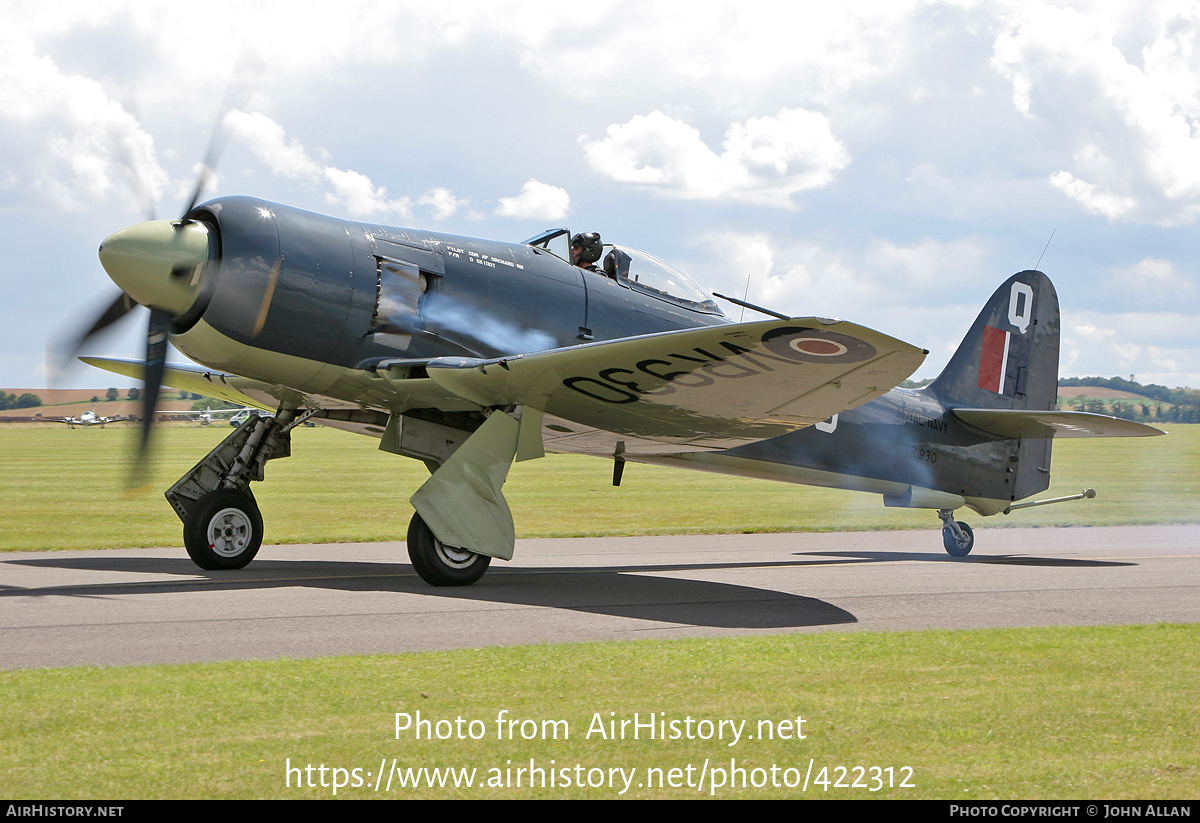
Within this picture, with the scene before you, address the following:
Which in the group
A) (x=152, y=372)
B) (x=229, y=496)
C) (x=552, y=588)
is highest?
(x=152, y=372)

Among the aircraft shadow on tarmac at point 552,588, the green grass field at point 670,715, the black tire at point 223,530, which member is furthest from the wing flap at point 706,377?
the black tire at point 223,530

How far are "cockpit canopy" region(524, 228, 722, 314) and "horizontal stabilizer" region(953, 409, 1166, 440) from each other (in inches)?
172

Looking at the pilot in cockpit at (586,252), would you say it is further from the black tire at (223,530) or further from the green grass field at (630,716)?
the green grass field at (630,716)

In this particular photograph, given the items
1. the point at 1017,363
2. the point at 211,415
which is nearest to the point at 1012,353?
the point at 1017,363

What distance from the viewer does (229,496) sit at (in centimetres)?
1043

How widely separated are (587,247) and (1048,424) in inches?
244

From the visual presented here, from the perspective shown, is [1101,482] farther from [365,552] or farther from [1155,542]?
[365,552]

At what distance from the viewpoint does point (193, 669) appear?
17.4 ft

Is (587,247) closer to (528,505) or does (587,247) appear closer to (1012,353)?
(1012,353)

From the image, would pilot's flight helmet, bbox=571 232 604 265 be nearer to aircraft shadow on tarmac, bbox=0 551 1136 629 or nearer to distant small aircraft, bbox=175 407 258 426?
aircraft shadow on tarmac, bbox=0 551 1136 629
